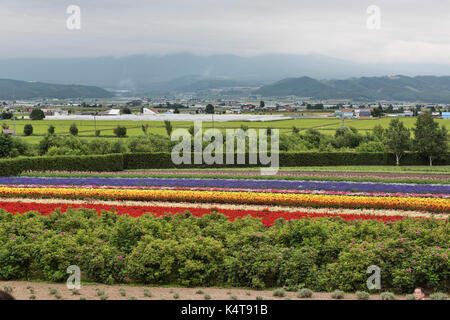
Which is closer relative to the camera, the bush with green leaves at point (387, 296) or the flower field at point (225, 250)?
the bush with green leaves at point (387, 296)

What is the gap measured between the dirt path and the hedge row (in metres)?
25.9

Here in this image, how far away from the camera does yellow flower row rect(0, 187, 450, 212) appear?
21.9 meters

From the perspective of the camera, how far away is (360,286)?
36.7 feet

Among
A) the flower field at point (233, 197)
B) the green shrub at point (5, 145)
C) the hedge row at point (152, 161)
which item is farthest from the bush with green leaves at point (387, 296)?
the green shrub at point (5, 145)

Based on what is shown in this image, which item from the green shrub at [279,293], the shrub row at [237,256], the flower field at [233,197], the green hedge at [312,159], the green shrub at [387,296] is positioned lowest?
the green hedge at [312,159]

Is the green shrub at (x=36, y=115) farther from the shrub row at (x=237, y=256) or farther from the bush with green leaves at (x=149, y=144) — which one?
the shrub row at (x=237, y=256)

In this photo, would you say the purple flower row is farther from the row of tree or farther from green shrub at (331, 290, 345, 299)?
the row of tree

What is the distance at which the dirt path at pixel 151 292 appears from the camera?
10602 mm

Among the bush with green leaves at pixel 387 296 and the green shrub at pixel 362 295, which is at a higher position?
the bush with green leaves at pixel 387 296

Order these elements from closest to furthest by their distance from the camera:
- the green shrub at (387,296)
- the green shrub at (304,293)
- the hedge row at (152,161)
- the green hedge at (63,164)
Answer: the green shrub at (387,296)
the green shrub at (304,293)
the green hedge at (63,164)
the hedge row at (152,161)

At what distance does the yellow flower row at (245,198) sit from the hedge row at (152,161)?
459 inches

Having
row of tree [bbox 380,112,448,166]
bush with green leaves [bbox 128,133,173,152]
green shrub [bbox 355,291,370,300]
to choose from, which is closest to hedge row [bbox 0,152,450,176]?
row of tree [bbox 380,112,448,166]

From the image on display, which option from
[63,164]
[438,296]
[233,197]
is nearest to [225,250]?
[438,296]

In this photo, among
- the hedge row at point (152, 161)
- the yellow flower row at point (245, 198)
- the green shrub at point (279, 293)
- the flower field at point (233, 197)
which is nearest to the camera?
the green shrub at point (279, 293)
